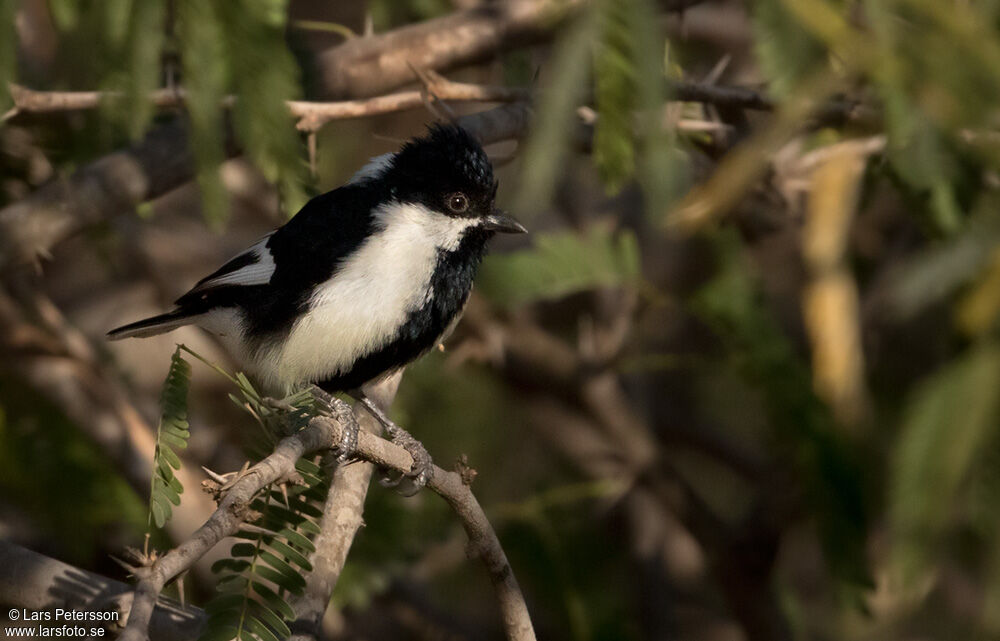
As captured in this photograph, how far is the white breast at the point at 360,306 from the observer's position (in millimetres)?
3355

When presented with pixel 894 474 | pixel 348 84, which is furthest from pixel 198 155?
pixel 894 474

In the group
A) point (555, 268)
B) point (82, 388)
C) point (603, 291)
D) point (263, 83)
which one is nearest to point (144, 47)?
point (263, 83)

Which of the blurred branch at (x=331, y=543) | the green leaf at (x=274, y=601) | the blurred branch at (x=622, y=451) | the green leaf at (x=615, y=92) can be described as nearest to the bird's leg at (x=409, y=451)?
the blurred branch at (x=331, y=543)

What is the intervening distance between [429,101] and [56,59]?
2125 millimetres

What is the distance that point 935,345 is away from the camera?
5969 mm

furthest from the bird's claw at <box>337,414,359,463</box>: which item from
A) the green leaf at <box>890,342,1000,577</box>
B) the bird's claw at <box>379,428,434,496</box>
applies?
the green leaf at <box>890,342,1000,577</box>

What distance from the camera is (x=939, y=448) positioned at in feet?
8.66

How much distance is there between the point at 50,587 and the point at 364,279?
4.06 feet

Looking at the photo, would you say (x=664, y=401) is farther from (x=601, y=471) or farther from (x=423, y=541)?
(x=423, y=541)

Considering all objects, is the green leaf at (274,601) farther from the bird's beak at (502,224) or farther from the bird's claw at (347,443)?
the bird's beak at (502,224)

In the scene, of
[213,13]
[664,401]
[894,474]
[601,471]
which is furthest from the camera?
[664,401]

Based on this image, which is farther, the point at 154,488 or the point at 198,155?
the point at 198,155

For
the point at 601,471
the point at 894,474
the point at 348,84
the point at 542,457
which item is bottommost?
the point at 542,457

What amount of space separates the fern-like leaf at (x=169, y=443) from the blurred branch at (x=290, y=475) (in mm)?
214
